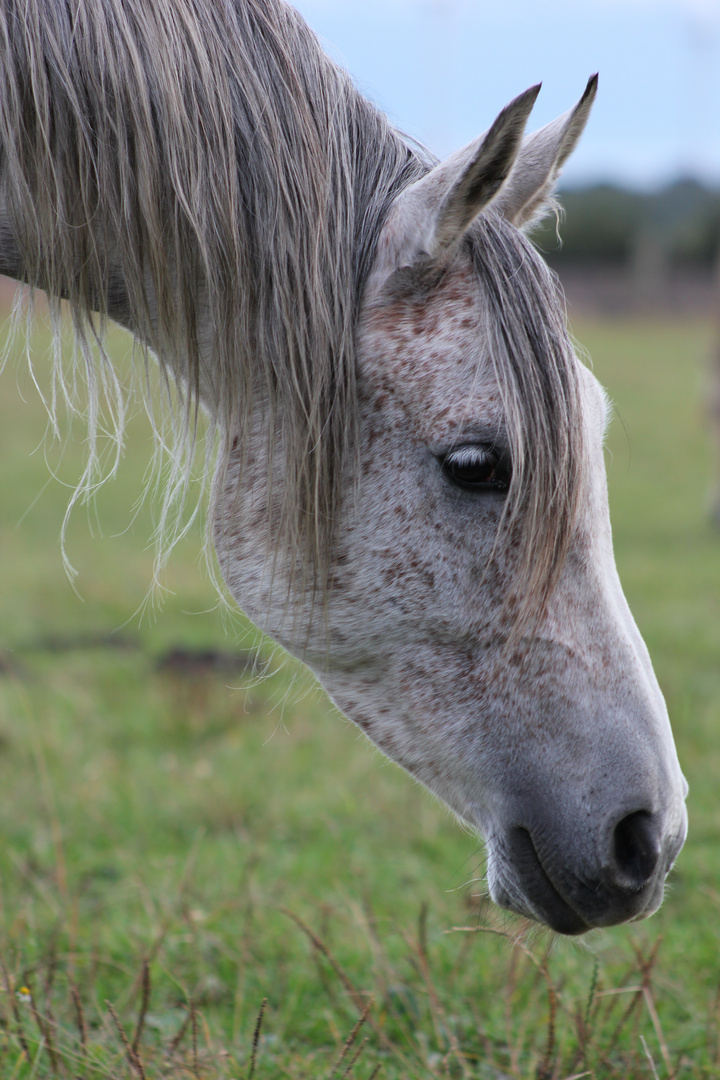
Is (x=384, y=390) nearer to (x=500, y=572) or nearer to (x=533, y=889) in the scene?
(x=500, y=572)

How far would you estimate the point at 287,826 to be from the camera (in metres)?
3.85

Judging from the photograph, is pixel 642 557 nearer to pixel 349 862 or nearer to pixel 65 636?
pixel 65 636

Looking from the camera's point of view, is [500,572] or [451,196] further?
[500,572]

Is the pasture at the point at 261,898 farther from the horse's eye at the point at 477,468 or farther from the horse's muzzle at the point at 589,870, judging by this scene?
the horse's eye at the point at 477,468

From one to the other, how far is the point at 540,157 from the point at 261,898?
232cm

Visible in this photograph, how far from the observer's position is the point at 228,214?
1.83 metres

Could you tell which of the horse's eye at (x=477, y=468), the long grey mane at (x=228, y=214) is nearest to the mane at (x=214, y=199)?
the long grey mane at (x=228, y=214)

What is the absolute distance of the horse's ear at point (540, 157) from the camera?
187cm

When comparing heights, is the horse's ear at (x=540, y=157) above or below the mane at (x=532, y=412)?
above

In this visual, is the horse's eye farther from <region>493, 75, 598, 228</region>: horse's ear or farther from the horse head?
<region>493, 75, 598, 228</region>: horse's ear

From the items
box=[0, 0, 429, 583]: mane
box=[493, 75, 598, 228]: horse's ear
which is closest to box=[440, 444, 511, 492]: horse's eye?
box=[0, 0, 429, 583]: mane

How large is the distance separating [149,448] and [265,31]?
12.4m

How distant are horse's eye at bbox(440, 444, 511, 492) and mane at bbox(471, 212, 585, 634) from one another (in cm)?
5

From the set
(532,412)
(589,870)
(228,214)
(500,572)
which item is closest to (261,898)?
(589,870)
